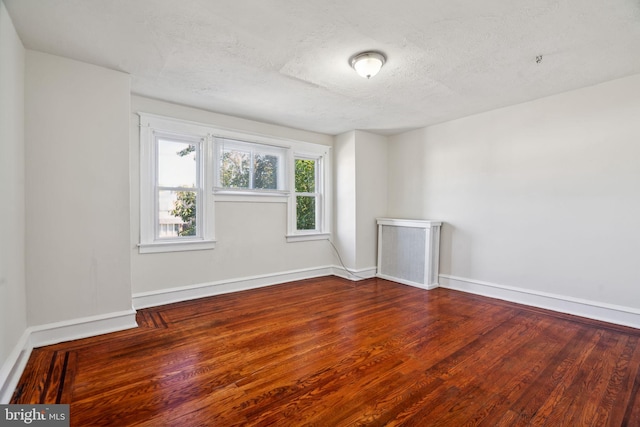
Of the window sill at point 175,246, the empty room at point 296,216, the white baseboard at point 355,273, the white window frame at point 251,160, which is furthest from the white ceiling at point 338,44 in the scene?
the white baseboard at point 355,273

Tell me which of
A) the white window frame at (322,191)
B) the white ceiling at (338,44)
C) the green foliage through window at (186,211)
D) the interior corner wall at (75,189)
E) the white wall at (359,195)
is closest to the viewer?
the white ceiling at (338,44)

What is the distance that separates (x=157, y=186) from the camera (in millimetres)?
3598

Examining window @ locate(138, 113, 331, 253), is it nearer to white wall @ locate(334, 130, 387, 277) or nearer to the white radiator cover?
white wall @ locate(334, 130, 387, 277)

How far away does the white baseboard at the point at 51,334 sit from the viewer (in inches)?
71.8

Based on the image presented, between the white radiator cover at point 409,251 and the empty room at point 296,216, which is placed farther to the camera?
the white radiator cover at point 409,251

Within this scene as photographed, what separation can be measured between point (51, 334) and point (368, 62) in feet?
11.5

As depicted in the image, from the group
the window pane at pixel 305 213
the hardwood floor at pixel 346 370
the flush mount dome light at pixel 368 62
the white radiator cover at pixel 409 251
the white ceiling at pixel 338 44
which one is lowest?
the hardwood floor at pixel 346 370

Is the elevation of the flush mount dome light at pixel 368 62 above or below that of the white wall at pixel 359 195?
above

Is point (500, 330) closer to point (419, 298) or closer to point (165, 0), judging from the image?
point (419, 298)

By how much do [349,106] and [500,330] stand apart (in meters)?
2.96

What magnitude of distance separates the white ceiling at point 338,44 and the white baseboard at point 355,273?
271 centimetres

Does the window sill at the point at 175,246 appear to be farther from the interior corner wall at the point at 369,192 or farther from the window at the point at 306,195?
the interior corner wall at the point at 369,192

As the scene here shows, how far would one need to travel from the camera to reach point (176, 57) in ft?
8.39

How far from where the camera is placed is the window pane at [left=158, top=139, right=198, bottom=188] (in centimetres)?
367
